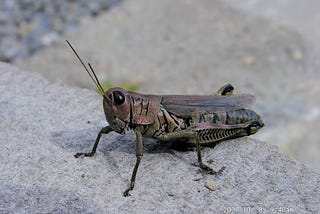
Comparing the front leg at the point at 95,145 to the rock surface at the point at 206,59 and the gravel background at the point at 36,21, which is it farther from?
the gravel background at the point at 36,21

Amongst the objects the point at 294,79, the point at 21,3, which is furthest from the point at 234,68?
the point at 21,3

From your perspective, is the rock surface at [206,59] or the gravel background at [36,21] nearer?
the rock surface at [206,59]

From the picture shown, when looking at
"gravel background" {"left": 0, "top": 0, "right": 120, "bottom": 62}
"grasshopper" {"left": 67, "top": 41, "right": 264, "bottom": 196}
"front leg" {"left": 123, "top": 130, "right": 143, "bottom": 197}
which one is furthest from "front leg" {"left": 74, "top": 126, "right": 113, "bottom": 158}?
"gravel background" {"left": 0, "top": 0, "right": 120, "bottom": 62}

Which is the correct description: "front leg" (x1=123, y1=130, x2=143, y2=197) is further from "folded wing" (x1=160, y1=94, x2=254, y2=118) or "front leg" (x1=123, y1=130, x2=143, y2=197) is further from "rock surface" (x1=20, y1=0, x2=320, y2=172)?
"rock surface" (x1=20, y1=0, x2=320, y2=172)

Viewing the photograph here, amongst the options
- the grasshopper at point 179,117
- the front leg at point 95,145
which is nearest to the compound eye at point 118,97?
the grasshopper at point 179,117

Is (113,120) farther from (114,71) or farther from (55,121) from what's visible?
(114,71)

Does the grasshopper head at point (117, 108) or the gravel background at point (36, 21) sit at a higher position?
the gravel background at point (36, 21)

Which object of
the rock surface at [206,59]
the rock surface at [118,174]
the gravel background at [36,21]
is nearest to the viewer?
the rock surface at [118,174]
